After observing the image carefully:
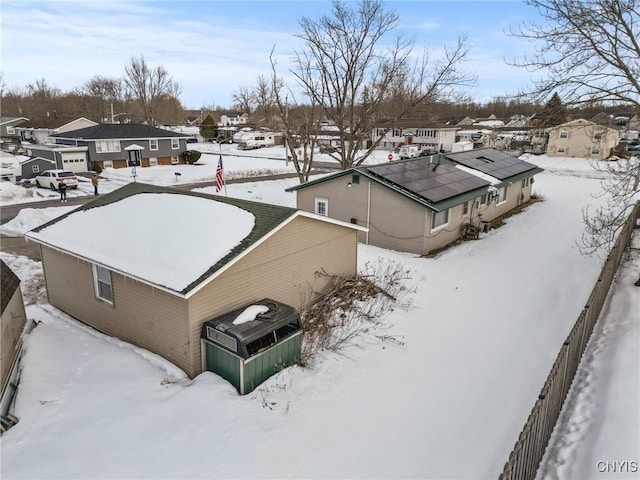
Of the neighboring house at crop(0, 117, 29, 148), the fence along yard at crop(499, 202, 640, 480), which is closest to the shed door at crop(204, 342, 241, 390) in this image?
the fence along yard at crop(499, 202, 640, 480)


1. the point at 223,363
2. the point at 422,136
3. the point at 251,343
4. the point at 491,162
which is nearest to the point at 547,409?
the point at 251,343

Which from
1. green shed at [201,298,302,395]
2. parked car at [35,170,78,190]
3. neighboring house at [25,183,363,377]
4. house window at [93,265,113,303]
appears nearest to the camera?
green shed at [201,298,302,395]

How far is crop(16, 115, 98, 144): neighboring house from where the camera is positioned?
57.3 m

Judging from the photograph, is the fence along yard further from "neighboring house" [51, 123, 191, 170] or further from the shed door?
"neighboring house" [51, 123, 191, 170]

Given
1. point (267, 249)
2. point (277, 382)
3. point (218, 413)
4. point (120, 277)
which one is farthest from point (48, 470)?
point (267, 249)

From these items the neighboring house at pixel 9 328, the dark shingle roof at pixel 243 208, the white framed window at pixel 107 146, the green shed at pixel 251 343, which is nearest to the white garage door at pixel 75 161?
the white framed window at pixel 107 146

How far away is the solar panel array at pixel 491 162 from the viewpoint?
26078 mm

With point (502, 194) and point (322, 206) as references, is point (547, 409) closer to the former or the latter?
point (322, 206)

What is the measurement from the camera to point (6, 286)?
10773mm

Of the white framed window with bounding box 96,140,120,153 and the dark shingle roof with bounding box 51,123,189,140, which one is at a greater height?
the dark shingle roof with bounding box 51,123,189,140

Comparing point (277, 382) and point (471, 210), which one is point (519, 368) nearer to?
point (277, 382)

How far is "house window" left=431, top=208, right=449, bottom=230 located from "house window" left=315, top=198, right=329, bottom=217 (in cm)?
515

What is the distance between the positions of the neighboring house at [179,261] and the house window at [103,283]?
1.1 inches

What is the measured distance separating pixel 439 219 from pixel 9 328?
16.1 m
